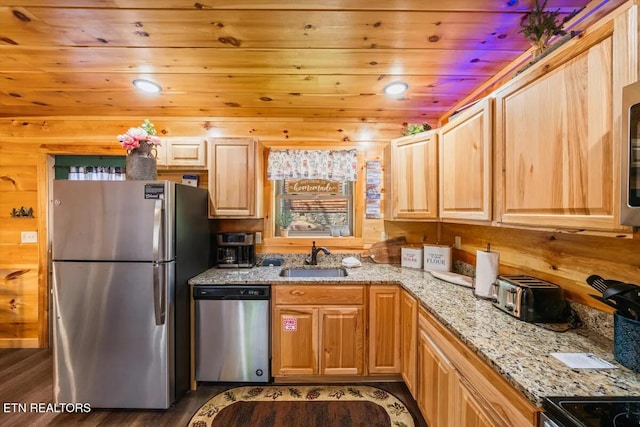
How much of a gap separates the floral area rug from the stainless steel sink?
94 cm

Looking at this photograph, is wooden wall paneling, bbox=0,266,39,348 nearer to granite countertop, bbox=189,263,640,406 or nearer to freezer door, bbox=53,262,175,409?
freezer door, bbox=53,262,175,409

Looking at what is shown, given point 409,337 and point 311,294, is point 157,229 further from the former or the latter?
point 409,337

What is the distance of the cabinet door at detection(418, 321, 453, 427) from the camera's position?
1.47 metres

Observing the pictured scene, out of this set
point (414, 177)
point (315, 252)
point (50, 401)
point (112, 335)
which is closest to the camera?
point (112, 335)

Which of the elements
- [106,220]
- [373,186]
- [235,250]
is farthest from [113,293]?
[373,186]

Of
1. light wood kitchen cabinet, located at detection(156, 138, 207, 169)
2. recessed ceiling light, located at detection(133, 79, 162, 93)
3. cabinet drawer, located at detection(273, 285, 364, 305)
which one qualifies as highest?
recessed ceiling light, located at detection(133, 79, 162, 93)

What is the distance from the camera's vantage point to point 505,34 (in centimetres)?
160

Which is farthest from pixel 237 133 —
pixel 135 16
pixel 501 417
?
pixel 501 417

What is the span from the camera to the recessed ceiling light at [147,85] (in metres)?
2.16

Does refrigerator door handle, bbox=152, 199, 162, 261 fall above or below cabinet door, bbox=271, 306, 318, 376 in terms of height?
above

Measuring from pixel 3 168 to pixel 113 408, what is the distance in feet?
8.90

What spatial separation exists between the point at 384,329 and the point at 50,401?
2.63 metres

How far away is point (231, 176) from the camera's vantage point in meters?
2.60

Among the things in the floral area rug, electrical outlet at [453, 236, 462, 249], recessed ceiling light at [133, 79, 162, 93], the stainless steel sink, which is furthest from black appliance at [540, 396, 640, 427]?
recessed ceiling light at [133, 79, 162, 93]
